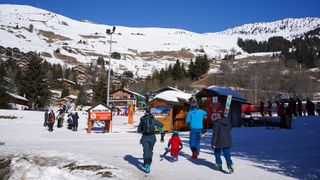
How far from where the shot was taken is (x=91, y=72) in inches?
7111

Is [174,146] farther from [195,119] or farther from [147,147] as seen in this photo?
[147,147]

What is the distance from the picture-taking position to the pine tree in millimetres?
60688

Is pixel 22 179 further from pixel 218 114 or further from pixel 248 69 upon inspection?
pixel 248 69

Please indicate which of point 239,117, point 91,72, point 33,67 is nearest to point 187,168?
point 239,117

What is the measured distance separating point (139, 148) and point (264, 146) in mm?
5010

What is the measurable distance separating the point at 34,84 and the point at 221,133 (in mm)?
54808

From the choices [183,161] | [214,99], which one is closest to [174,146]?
[183,161]

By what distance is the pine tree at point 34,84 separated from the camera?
60.7 meters

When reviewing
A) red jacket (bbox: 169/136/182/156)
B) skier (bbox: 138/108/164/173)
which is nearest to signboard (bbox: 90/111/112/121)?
red jacket (bbox: 169/136/182/156)

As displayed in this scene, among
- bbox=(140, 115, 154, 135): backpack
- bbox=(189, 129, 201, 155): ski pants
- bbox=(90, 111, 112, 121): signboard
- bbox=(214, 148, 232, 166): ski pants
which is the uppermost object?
bbox=(90, 111, 112, 121): signboard

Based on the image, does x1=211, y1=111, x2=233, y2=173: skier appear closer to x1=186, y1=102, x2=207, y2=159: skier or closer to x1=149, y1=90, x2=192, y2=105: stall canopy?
x1=186, y1=102, x2=207, y2=159: skier

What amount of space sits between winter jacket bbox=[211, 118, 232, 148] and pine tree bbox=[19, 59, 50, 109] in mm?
54323

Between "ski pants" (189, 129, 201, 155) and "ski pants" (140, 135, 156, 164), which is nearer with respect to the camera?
"ski pants" (140, 135, 156, 164)

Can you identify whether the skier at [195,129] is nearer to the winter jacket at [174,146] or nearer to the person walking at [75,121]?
the winter jacket at [174,146]
